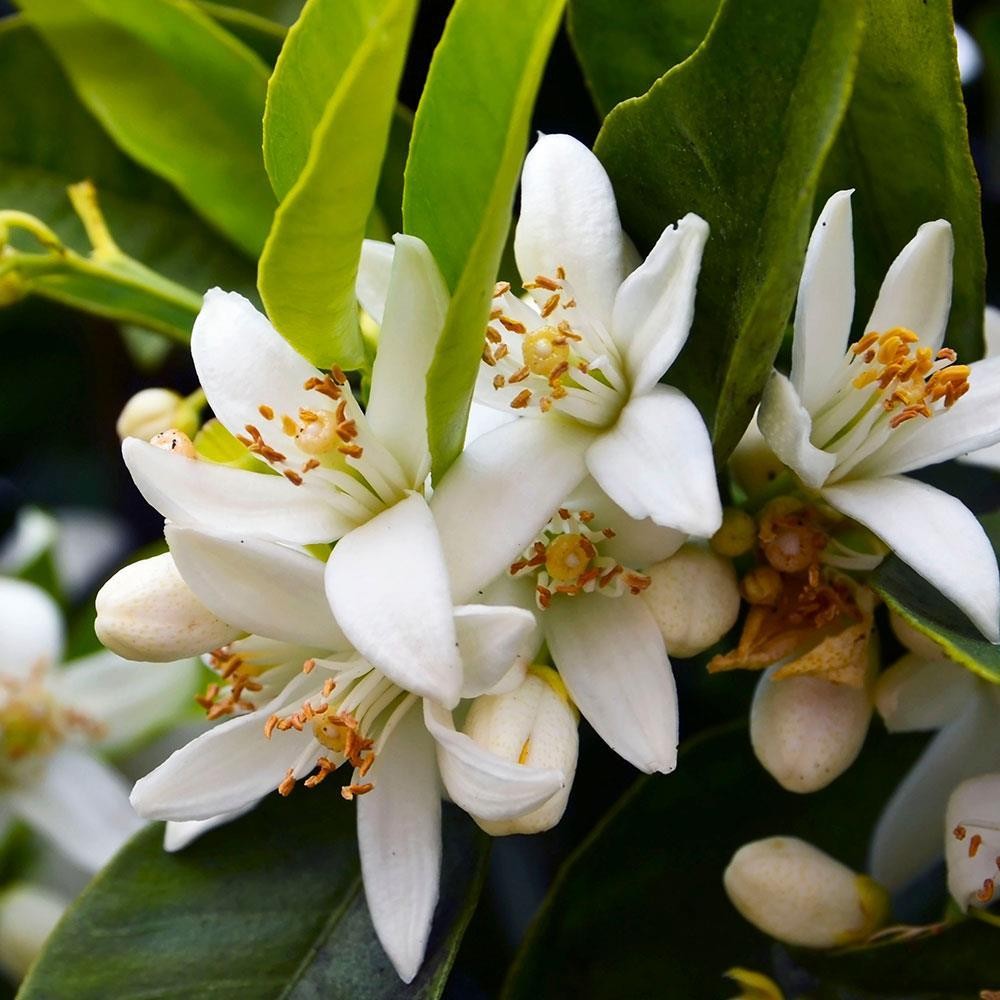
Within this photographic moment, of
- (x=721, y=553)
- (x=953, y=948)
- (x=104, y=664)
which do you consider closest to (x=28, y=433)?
(x=104, y=664)

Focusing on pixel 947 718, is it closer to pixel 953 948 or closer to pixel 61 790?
pixel 953 948

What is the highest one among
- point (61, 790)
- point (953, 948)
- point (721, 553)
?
point (721, 553)

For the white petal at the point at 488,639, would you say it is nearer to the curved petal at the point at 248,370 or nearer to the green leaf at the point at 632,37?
the curved petal at the point at 248,370

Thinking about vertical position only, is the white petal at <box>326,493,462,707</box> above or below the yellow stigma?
below

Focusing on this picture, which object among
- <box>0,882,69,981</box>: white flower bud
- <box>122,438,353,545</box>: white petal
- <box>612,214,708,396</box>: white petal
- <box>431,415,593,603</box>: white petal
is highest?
<box>612,214,708,396</box>: white petal

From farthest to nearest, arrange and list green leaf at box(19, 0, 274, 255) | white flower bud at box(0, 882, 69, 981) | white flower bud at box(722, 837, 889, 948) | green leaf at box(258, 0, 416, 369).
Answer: white flower bud at box(0, 882, 69, 981), green leaf at box(19, 0, 274, 255), white flower bud at box(722, 837, 889, 948), green leaf at box(258, 0, 416, 369)

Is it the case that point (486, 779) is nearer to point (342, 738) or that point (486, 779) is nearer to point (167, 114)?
point (342, 738)

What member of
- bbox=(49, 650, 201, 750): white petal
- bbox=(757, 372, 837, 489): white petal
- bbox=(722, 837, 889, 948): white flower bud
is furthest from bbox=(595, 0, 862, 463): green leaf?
bbox=(49, 650, 201, 750): white petal

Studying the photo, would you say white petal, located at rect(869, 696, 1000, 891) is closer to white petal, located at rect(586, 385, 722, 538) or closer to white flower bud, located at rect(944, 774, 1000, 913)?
white flower bud, located at rect(944, 774, 1000, 913)
